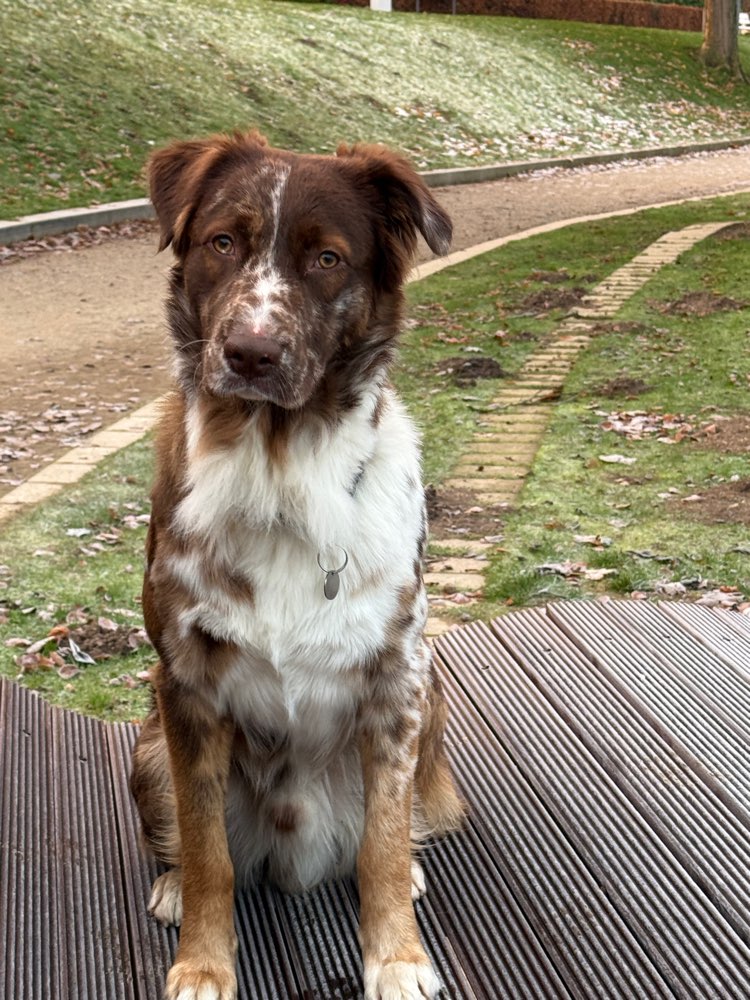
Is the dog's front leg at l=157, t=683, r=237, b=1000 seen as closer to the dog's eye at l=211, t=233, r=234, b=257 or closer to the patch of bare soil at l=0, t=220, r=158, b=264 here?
the dog's eye at l=211, t=233, r=234, b=257

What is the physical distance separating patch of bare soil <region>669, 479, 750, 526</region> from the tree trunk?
94.2 feet

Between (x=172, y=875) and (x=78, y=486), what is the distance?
4362 mm

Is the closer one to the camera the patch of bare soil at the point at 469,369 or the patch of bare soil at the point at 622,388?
the patch of bare soil at the point at 622,388

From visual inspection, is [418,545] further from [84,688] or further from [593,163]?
[593,163]

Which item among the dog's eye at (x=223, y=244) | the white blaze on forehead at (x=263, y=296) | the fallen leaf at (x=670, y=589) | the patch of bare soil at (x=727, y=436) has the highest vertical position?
the dog's eye at (x=223, y=244)

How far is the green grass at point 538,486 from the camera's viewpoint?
18.4 feet

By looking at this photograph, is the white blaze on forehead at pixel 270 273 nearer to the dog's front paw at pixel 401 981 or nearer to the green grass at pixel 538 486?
the green grass at pixel 538 486

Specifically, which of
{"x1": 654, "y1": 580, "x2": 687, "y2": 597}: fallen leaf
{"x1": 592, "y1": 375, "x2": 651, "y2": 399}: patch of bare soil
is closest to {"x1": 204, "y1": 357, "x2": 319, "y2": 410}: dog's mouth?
{"x1": 654, "y1": 580, "x2": 687, "y2": 597}: fallen leaf

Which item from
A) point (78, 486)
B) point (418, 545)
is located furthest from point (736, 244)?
point (418, 545)

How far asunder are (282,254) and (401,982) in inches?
64.2

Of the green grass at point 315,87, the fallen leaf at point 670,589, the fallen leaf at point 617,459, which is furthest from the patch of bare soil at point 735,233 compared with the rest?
the fallen leaf at point 670,589

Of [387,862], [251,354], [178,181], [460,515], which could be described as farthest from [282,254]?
[460,515]

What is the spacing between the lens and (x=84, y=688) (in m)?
4.87

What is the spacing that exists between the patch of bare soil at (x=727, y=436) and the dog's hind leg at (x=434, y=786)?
4.59m
